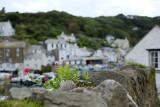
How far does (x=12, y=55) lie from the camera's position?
52.3 meters

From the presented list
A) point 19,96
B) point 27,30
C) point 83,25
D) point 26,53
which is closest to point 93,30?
point 83,25

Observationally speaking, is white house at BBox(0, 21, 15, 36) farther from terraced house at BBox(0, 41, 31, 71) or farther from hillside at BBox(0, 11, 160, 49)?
terraced house at BBox(0, 41, 31, 71)

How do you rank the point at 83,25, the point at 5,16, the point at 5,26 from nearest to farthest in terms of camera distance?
the point at 5,26, the point at 5,16, the point at 83,25

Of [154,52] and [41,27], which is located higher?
[41,27]

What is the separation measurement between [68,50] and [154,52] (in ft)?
174

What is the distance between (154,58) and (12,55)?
4667 cm

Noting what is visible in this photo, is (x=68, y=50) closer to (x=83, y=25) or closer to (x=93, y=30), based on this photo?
(x=93, y=30)

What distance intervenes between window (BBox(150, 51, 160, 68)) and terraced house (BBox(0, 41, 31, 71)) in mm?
43495

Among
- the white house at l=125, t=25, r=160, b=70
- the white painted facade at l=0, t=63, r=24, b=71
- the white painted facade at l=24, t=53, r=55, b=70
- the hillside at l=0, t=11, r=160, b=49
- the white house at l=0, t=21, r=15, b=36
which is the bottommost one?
the white painted facade at l=0, t=63, r=24, b=71

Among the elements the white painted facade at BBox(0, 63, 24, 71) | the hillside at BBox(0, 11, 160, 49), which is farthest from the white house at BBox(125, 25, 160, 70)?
the hillside at BBox(0, 11, 160, 49)

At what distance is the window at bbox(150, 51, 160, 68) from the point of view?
501 inches

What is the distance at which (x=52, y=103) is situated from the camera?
236 centimetres

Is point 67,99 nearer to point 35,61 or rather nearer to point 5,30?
point 35,61

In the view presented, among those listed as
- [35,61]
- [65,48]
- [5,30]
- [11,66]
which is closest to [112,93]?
[35,61]
